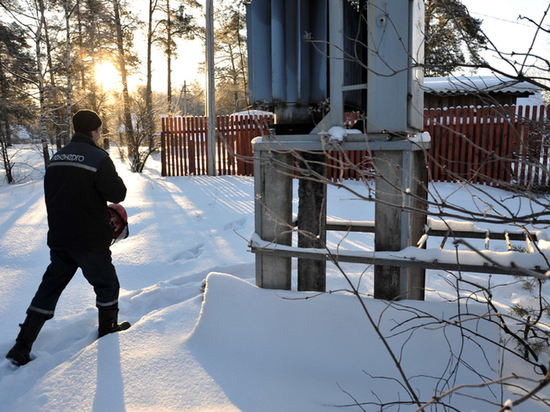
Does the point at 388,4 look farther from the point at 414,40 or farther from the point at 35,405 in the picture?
the point at 35,405

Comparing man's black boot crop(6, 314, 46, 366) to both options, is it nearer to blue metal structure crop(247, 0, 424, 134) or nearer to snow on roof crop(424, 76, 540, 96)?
blue metal structure crop(247, 0, 424, 134)

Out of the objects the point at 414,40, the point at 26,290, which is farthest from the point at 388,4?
the point at 26,290

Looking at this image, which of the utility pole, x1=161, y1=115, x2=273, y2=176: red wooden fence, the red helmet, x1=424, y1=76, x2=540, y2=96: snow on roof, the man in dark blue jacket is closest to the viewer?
x1=424, y1=76, x2=540, y2=96: snow on roof

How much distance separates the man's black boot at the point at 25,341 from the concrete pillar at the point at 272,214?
5.50 feet

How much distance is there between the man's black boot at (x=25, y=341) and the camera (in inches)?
105

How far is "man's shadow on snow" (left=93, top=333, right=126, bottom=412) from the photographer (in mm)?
2070

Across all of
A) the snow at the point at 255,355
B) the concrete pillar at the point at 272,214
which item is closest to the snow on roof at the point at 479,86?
the snow at the point at 255,355

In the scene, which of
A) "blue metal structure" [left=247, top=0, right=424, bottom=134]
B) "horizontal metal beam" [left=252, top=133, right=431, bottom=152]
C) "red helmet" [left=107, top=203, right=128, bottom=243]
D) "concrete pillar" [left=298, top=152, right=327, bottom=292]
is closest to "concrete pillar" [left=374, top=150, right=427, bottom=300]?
"horizontal metal beam" [left=252, top=133, right=431, bottom=152]

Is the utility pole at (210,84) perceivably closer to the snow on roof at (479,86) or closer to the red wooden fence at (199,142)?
the red wooden fence at (199,142)

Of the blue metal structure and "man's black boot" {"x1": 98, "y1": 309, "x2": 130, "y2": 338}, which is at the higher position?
the blue metal structure

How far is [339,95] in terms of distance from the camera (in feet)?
8.22

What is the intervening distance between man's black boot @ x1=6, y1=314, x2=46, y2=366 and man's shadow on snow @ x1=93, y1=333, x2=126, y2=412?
546mm

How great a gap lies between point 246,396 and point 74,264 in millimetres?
1742

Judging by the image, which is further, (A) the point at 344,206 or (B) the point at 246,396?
(A) the point at 344,206
